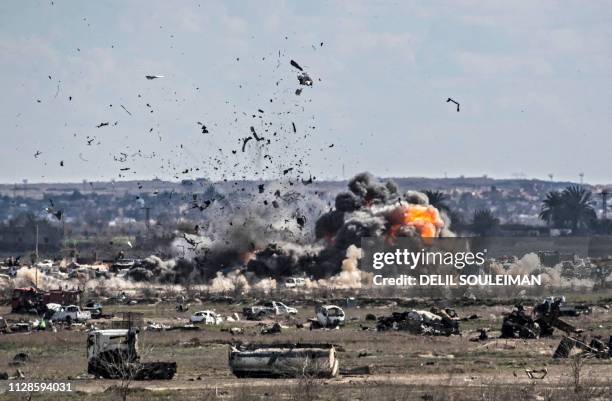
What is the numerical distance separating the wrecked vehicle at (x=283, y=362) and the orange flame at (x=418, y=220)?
312 feet

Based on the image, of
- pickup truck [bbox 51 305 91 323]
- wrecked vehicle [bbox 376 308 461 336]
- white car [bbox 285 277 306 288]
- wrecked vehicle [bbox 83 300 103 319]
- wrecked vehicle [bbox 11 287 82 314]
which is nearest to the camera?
wrecked vehicle [bbox 376 308 461 336]

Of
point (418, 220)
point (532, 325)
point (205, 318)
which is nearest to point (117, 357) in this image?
point (532, 325)

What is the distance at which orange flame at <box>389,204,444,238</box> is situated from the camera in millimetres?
164625

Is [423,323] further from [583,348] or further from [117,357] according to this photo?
[117,357]

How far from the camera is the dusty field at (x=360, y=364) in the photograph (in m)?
61.4

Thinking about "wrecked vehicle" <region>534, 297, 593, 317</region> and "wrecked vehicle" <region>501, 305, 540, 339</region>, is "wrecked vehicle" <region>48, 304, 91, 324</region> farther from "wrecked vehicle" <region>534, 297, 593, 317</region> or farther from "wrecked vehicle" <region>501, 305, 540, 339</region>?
"wrecked vehicle" <region>501, 305, 540, 339</region>

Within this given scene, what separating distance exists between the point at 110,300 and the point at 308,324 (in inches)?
1504

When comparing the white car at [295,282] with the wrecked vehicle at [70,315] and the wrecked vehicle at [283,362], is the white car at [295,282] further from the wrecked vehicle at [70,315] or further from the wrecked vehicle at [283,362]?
the wrecked vehicle at [283,362]

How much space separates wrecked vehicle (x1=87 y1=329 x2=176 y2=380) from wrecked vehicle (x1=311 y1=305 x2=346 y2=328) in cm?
3285

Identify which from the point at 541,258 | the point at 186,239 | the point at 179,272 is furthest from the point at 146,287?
the point at 541,258

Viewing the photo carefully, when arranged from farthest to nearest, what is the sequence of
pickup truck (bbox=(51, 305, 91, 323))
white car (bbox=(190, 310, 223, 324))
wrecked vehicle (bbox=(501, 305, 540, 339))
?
1. pickup truck (bbox=(51, 305, 91, 323))
2. white car (bbox=(190, 310, 223, 324))
3. wrecked vehicle (bbox=(501, 305, 540, 339))

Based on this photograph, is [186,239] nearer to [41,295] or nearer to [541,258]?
[541,258]

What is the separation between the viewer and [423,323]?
95375mm

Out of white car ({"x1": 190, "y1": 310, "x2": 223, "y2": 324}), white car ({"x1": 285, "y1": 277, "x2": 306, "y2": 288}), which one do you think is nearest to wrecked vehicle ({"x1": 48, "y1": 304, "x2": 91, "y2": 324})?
white car ({"x1": 190, "y1": 310, "x2": 223, "y2": 324})
